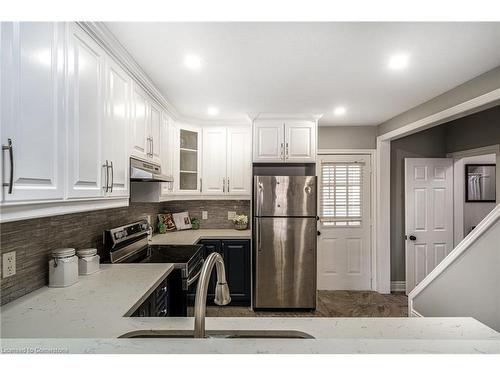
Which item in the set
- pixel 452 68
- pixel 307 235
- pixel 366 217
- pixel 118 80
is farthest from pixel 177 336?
pixel 366 217

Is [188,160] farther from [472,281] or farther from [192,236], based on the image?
[472,281]

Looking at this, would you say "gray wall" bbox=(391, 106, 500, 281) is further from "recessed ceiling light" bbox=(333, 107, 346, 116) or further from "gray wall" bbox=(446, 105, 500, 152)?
"recessed ceiling light" bbox=(333, 107, 346, 116)

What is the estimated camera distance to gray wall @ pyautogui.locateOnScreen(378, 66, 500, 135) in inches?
81.4

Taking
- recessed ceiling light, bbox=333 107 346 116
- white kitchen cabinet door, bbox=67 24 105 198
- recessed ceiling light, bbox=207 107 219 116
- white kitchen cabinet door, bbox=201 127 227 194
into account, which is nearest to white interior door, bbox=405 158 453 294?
recessed ceiling light, bbox=333 107 346 116

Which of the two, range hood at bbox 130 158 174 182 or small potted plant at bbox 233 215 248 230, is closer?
range hood at bbox 130 158 174 182

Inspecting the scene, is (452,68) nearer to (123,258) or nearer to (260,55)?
(260,55)

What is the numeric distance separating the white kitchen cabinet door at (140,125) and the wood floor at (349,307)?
6.71 feet

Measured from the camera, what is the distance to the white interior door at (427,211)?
12.5ft

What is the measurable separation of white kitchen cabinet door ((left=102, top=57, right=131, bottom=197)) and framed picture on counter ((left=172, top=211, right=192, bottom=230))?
1926 mm

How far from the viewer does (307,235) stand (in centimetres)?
322

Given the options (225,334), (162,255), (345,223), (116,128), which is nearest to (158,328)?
(225,334)

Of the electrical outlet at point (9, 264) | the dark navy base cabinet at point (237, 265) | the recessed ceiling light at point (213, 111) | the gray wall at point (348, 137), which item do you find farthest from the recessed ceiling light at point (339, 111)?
the electrical outlet at point (9, 264)

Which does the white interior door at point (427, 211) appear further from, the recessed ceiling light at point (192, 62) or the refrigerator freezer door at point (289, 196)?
the recessed ceiling light at point (192, 62)
